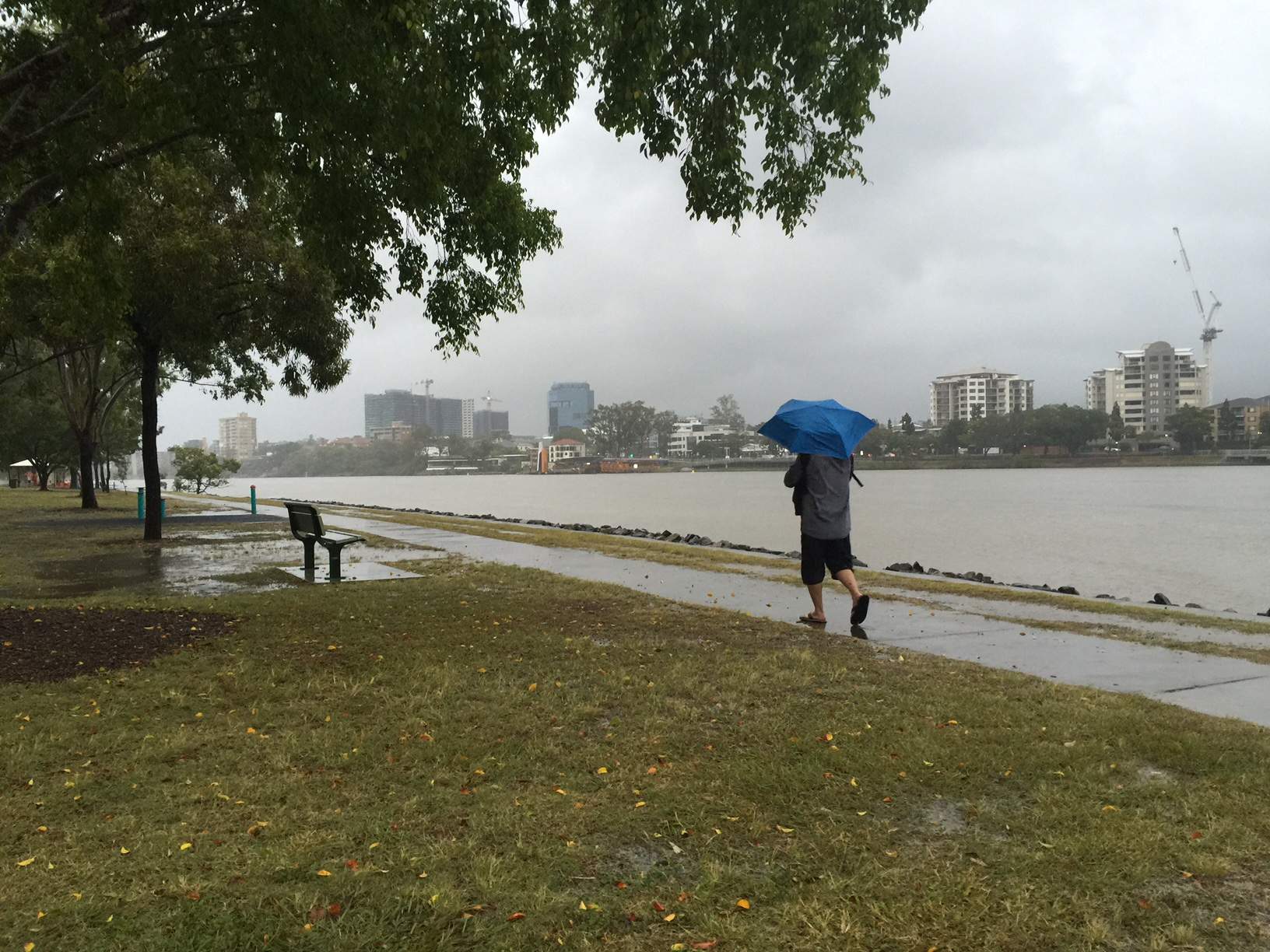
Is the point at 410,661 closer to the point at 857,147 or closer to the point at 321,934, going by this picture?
the point at 321,934

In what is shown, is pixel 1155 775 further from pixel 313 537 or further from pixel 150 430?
pixel 150 430

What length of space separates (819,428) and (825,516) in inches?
30.6

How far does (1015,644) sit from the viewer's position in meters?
7.80

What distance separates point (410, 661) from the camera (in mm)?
6758

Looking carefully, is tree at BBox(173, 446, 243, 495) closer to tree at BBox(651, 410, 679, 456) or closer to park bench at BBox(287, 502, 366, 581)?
park bench at BBox(287, 502, 366, 581)

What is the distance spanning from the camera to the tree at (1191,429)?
433 ft

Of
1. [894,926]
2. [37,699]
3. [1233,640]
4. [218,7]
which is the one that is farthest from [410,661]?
[1233,640]

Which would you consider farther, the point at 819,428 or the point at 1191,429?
the point at 1191,429

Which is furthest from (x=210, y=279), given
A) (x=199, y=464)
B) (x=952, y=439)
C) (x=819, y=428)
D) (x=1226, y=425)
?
(x=1226, y=425)

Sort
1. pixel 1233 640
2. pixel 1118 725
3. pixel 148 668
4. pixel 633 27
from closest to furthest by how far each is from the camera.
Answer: pixel 1118 725 < pixel 148 668 < pixel 633 27 < pixel 1233 640

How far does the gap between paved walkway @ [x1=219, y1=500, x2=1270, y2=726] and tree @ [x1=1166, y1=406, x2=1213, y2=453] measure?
464 feet

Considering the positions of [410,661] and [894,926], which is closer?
[894,926]

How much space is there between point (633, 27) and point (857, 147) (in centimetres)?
287

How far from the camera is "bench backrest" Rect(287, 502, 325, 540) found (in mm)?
12172
